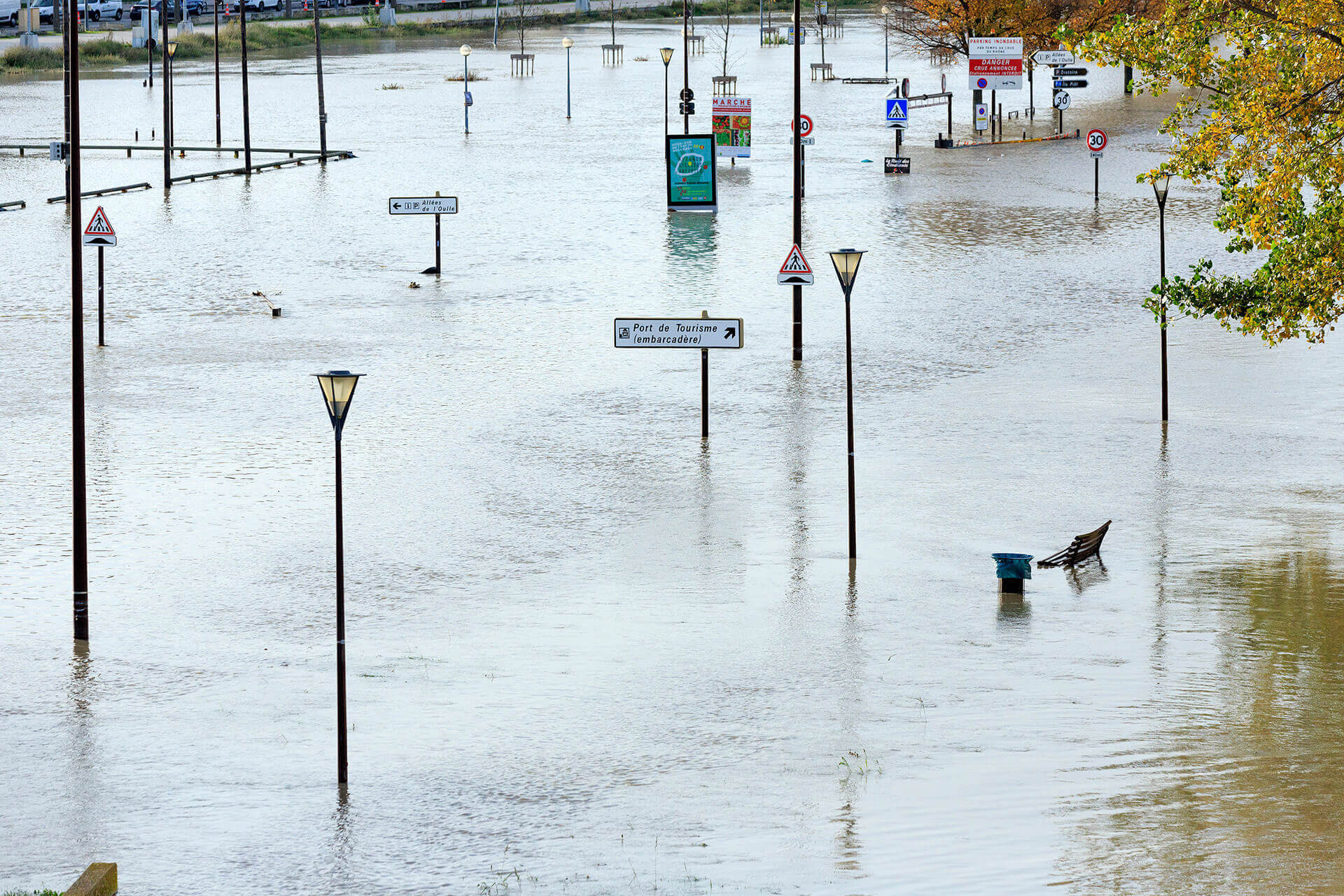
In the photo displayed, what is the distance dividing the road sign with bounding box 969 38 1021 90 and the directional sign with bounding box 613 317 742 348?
115 feet

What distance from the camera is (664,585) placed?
14.9 m

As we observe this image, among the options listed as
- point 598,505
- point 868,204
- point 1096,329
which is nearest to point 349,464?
point 598,505

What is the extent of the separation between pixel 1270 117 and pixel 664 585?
6938 millimetres

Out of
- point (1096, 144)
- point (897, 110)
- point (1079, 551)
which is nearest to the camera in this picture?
point (1079, 551)

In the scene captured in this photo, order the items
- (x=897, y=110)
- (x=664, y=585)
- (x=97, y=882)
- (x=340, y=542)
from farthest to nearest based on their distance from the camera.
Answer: (x=897, y=110) → (x=664, y=585) → (x=340, y=542) → (x=97, y=882)

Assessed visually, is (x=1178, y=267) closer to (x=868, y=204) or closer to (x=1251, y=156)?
(x=868, y=204)

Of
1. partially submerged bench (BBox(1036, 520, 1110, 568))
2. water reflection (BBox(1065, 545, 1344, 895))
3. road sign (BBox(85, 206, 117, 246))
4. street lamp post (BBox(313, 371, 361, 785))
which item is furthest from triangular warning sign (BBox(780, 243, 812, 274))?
street lamp post (BBox(313, 371, 361, 785))

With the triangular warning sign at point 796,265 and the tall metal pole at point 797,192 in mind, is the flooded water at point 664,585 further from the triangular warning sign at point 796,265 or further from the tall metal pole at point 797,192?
the triangular warning sign at point 796,265

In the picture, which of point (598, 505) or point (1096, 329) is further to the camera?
point (1096, 329)

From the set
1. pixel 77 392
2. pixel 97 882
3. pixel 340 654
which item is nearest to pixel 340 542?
pixel 340 654

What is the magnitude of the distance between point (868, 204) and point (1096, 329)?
13418mm

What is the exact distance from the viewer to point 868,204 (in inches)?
1524

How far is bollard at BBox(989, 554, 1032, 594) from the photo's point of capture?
14.5 meters

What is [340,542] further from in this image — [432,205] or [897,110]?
[897,110]
